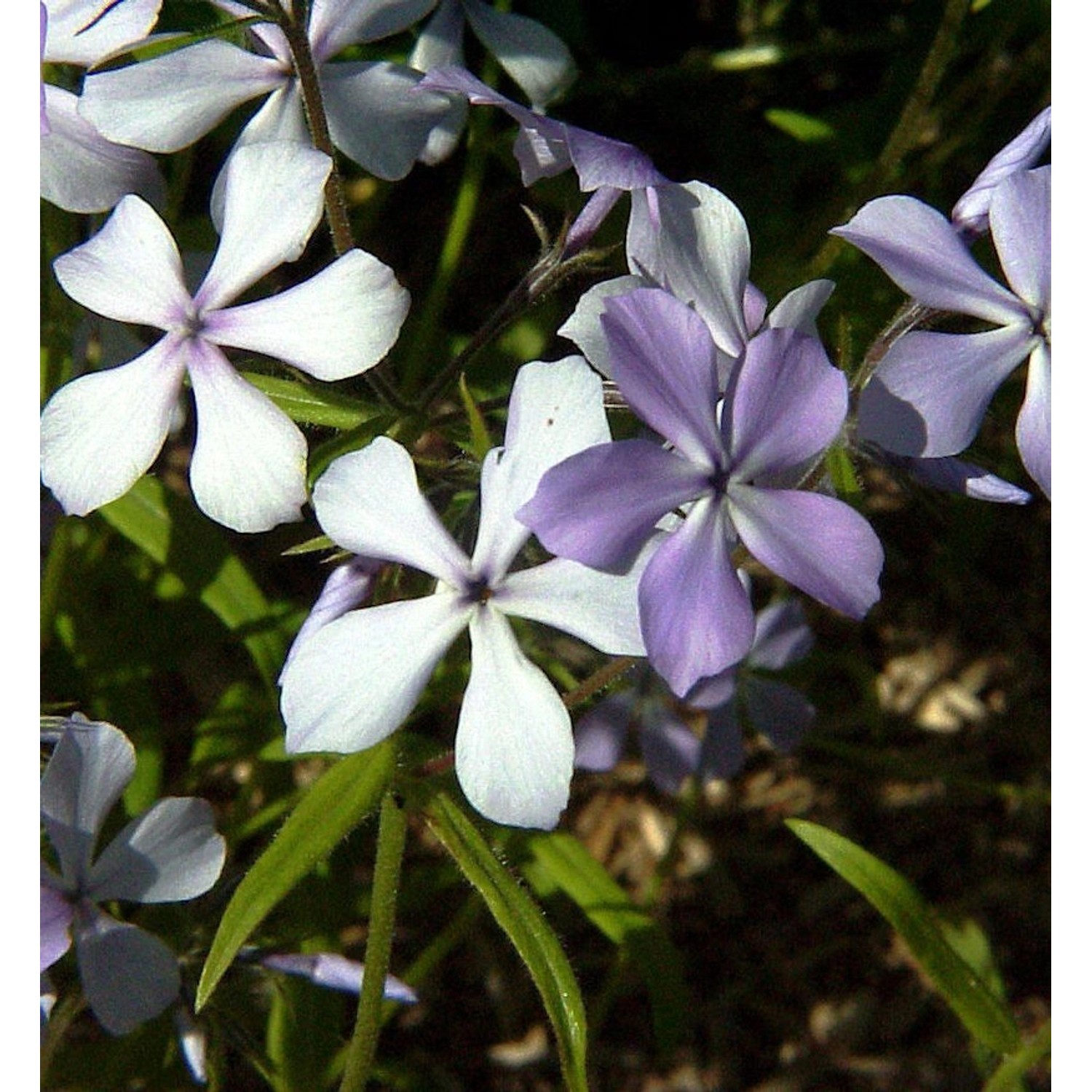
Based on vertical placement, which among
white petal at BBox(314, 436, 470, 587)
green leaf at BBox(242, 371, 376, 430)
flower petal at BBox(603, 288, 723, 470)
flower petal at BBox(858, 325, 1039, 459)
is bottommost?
green leaf at BBox(242, 371, 376, 430)

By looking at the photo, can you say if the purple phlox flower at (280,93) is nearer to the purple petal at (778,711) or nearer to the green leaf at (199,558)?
the green leaf at (199,558)

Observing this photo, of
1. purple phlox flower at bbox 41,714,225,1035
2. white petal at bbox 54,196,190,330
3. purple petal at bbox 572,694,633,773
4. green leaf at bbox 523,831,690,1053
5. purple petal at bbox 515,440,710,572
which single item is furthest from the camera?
purple petal at bbox 572,694,633,773

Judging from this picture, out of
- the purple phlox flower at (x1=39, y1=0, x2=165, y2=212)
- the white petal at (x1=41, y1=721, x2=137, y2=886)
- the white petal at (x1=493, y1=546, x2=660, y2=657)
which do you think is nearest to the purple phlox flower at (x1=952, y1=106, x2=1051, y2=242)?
the white petal at (x1=493, y1=546, x2=660, y2=657)

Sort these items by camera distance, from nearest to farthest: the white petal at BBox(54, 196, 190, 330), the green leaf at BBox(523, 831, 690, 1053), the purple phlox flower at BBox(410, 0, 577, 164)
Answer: the white petal at BBox(54, 196, 190, 330), the purple phlox flower at BBox(410, 0, 577, 164), the green leaf at BBox(523, 831, 690, 1053)

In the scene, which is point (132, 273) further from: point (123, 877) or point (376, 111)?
point (123, 877)

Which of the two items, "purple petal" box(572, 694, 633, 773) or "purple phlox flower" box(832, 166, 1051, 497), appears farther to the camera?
"purple petal" box(572, 694, 633, 773)

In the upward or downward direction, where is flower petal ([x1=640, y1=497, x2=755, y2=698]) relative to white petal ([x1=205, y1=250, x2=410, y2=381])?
downward

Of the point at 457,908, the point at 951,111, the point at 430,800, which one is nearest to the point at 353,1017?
the point at 457,908

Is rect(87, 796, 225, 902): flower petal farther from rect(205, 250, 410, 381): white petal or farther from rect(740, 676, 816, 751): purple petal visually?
rect(740, 676, 816, 751): purple petal
